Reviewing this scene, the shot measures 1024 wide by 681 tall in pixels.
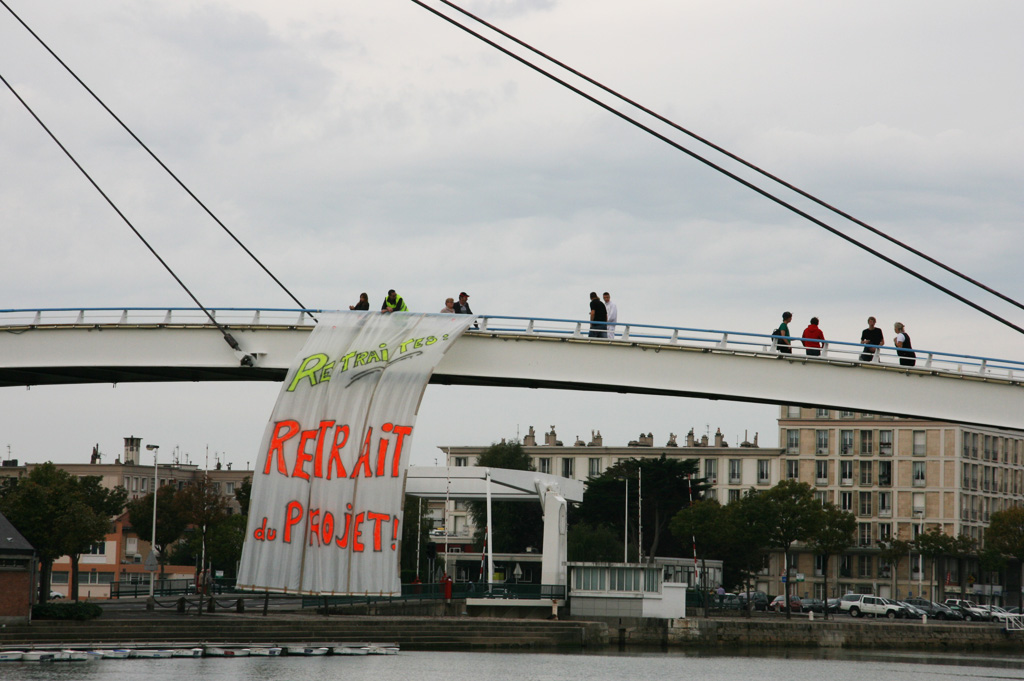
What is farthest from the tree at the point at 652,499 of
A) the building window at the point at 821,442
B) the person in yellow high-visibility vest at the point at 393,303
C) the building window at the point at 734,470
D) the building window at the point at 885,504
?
the person in yellow high-visibility vest at the point at 393,303

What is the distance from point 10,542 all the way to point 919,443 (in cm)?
9100

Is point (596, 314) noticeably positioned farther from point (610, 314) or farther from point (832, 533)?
point (832, 533)

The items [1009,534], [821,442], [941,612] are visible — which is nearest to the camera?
[941,612]

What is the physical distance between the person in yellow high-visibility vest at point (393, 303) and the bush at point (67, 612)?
40.7 ft

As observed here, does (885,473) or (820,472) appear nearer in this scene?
(885,473)

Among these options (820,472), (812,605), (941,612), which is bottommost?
(941,612)

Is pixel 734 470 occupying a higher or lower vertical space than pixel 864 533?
higher

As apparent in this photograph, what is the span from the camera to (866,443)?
11338 cm

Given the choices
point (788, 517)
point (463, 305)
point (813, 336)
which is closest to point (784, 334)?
point (813, 336)

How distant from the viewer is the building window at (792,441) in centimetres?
11562

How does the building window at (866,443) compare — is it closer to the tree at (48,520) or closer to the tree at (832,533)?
the tree at (832,533)

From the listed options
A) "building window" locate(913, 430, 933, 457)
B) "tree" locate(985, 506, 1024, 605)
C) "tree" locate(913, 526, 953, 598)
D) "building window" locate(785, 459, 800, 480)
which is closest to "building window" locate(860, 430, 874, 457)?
"building window" locate(913, 430, 933, 457)

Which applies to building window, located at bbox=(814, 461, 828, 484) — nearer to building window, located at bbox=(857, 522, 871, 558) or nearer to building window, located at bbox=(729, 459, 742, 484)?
building window, located at bbox=(857, 522, 871, 558)

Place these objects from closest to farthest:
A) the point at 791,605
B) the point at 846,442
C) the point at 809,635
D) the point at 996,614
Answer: the point at 809,635
the point at 996,614
the point at 791,605
the point at 846,442
